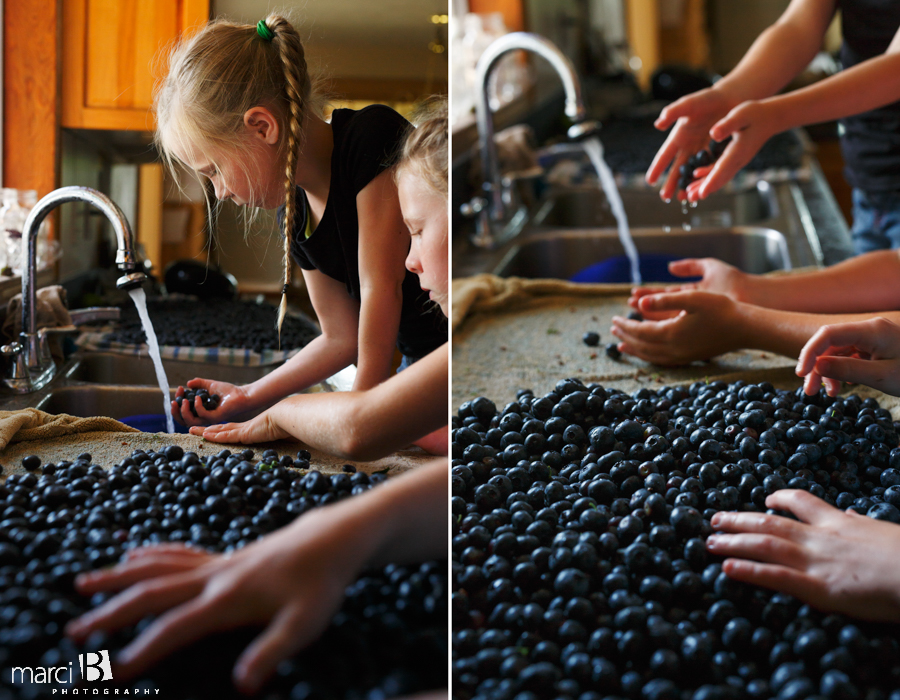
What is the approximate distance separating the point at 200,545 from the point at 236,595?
110mm

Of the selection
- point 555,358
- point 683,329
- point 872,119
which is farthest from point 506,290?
point 872,119

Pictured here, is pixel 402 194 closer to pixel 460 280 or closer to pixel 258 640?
pixel 258 640

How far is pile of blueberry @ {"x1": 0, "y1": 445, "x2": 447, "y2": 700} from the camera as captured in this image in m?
0.42

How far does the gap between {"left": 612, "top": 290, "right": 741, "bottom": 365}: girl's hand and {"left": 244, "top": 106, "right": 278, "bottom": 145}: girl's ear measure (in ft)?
2.71

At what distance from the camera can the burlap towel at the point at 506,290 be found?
1.69m

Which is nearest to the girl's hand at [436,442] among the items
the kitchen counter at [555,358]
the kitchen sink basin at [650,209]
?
the kitchen counter at [555,358]

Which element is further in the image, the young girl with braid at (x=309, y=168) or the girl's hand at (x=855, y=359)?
the girl's hand at (x=855, y=359)

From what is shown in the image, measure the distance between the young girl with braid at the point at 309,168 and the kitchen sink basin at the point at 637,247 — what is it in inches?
56.1

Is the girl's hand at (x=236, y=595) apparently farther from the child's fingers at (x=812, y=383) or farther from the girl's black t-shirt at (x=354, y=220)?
the child's fingers at (x=812, y=383)

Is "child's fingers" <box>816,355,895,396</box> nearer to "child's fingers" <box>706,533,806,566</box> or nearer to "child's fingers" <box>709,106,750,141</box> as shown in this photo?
"child's fingers" <box>706,533,806,566</box>

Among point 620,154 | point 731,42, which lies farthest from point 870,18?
point 731,42

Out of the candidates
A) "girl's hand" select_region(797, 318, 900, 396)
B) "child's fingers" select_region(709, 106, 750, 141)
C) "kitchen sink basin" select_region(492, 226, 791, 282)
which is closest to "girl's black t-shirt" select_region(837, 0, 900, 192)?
"kitchen sink basin" select_region(492, 226, 791, 282)

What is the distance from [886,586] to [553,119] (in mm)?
3574

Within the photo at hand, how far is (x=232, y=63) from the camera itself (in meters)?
0.70
